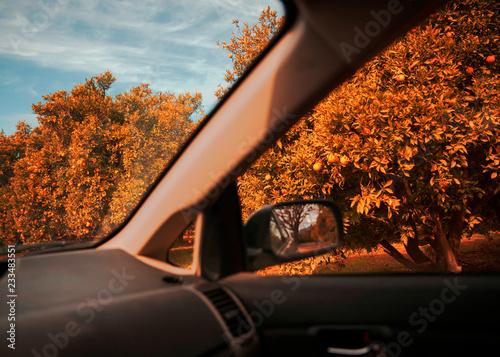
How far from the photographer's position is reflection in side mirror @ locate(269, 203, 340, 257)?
5.56 feet

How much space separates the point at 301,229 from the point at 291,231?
45 millimetres

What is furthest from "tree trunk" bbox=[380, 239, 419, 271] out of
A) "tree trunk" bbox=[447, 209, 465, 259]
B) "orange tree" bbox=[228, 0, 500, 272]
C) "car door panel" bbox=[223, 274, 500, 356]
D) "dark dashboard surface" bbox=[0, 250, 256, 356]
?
"dark dashboard surface" bbox=[0, 250, 256, 356]

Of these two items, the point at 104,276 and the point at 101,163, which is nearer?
the point at 104,276

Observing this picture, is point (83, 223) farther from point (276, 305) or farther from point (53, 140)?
point (276, 305)

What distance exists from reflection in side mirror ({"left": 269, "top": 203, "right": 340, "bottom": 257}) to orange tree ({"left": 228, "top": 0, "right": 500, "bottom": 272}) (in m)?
3.10

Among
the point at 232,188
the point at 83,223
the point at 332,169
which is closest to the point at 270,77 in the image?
the point at 232,188

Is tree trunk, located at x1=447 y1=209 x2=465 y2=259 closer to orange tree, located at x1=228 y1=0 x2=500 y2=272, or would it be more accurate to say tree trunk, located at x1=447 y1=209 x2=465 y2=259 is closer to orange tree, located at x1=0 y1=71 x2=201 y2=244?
orange tree, located at x1=228 y1=0 x2=500 y2=272

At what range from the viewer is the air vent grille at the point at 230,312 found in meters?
1.43

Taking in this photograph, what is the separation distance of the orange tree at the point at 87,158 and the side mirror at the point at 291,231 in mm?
497

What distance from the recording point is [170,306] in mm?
1350

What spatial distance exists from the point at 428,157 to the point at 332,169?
1.33m

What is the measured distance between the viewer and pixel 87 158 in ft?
6.21

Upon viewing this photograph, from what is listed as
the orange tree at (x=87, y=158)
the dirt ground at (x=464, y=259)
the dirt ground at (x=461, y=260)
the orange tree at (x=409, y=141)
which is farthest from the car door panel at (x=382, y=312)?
the dirt ground at (x=464, y=259)

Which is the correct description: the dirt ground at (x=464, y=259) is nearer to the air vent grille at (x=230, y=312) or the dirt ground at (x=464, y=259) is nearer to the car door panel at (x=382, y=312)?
the car door panel at (x=382, y=312)
